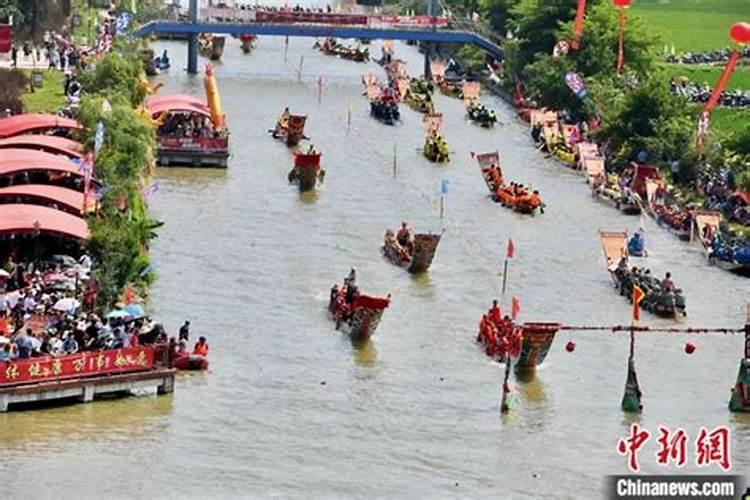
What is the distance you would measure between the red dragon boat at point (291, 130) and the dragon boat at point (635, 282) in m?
21.7

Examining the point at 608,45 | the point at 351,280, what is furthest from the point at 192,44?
the point at 351,280

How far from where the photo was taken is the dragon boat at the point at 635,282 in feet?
204

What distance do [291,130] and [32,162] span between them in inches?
966

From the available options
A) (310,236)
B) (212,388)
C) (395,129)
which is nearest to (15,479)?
(212,388)

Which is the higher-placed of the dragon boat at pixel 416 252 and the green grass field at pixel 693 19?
the dragon boat at pixel 416 252

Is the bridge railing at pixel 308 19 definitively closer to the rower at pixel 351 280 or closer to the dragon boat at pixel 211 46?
the dragon boat at pixel 211 46

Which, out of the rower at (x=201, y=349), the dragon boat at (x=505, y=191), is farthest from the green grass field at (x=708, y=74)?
the rower at (x=201, y=349)

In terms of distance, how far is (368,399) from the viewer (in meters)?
52.8

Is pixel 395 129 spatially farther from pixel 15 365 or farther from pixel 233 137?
pixel 15 365

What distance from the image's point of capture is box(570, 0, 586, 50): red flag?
97938mm

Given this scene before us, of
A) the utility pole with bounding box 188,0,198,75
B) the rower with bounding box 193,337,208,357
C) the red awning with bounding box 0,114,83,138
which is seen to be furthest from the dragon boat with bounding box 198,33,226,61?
the rower with bounding box 193,337,208,357

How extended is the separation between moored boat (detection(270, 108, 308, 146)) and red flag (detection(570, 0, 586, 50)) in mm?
13069

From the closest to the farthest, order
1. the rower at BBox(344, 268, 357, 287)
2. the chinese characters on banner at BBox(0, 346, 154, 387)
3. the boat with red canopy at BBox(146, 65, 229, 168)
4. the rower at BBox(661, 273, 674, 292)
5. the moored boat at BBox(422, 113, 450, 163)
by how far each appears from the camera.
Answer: the chinese characters on banner at BBox(0, 346, 154, 387)
the rower at BBox(344, 268, 357, 287)
the rower at BBox(661, 273, 674, 292)
the boat with red canopy at BBox(146, 65, 229, 168)
the moored boat at BBox(422, 113, 450, 163)

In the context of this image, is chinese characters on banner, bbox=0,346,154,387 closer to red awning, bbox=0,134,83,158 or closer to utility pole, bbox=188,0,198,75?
red awning, bbox=0,134,83,158
